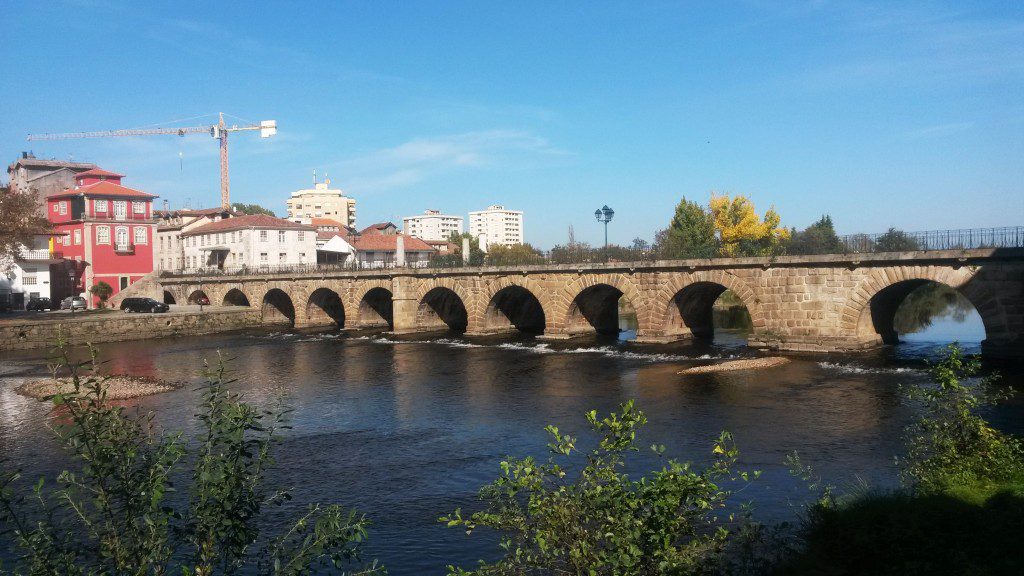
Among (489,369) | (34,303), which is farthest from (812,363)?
(34,303)

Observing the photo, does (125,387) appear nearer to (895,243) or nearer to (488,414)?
(488,414)

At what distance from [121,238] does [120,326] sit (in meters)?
25.5

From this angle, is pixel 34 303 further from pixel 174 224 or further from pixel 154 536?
pixel 154 536

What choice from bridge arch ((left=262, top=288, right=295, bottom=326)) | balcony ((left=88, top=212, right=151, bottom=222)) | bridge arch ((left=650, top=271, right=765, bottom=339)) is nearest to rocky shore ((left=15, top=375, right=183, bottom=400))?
bridge arch ((left=650, top=271, right=765, bottom=339))

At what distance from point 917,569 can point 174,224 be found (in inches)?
3677

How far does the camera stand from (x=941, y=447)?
1486 cm

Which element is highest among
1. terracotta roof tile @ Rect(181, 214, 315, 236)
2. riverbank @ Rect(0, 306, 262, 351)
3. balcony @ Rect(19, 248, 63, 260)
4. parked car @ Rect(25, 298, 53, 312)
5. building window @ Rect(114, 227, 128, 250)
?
terracotta roof tile @ Rect(181, 214, 315, 236)

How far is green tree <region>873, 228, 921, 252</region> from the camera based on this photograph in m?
33.1

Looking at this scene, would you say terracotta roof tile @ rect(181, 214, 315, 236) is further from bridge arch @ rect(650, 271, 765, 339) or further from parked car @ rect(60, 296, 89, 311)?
bridge arch @ rect(650, 271, 765, 339)

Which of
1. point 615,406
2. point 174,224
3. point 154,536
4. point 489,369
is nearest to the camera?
point 154,536

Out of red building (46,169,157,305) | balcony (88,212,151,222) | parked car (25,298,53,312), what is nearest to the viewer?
parked car (25,298,53,312)

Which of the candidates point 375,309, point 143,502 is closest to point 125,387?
point 143,502

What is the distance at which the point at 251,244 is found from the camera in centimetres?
7912

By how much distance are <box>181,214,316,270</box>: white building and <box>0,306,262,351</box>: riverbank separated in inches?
508
